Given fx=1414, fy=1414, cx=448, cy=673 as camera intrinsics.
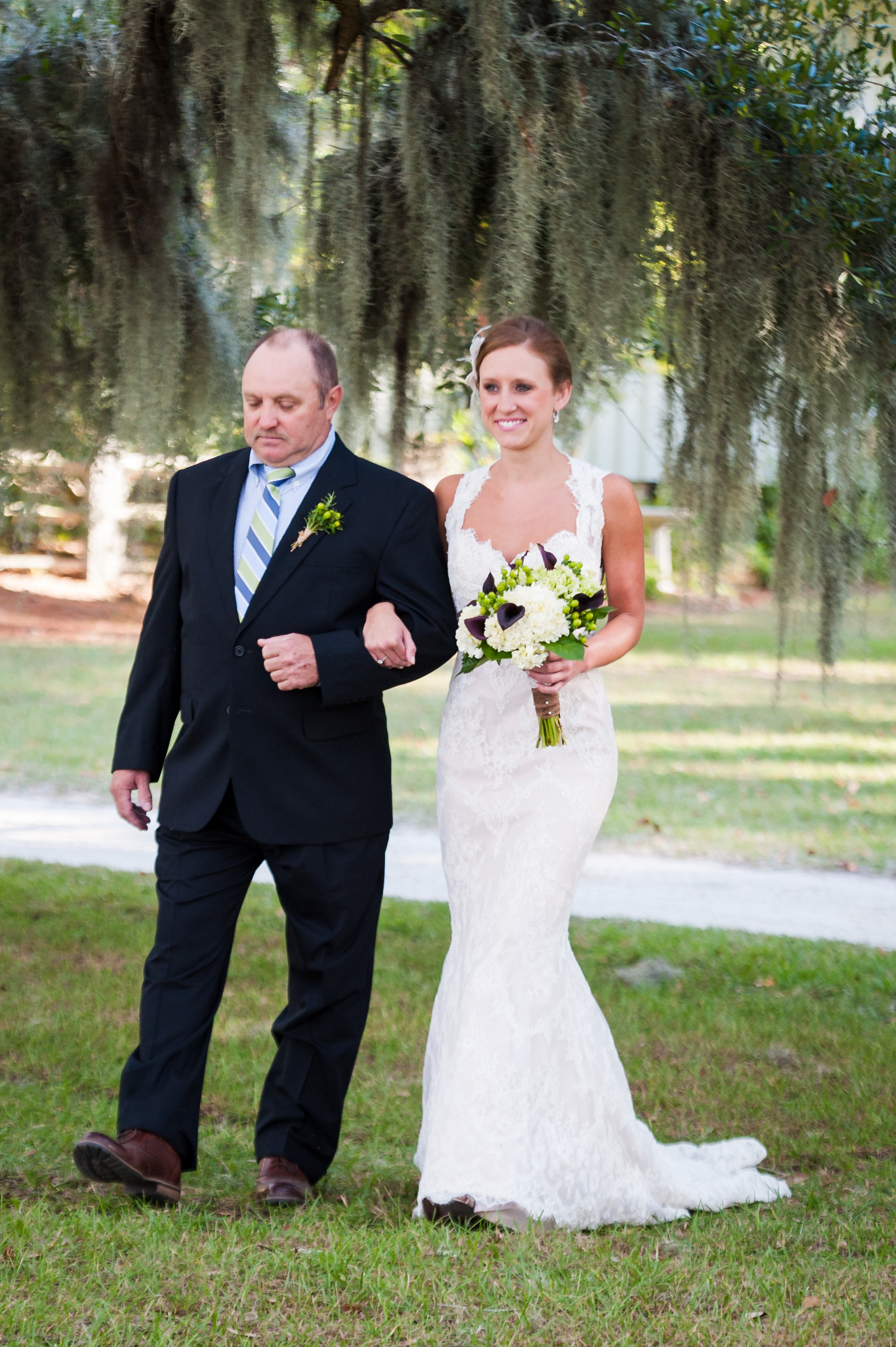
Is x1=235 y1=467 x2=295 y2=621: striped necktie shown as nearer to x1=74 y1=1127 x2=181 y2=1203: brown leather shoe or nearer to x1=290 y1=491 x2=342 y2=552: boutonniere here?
x1=290 y1=491 x2=342 y2=552: boutonniere

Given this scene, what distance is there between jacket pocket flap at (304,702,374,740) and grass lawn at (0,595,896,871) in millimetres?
1919

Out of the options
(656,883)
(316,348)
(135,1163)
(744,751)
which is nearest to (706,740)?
(744,751)

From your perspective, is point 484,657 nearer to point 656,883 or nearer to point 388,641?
point 388,641

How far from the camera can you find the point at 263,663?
3.11m

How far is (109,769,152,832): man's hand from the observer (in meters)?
3.25

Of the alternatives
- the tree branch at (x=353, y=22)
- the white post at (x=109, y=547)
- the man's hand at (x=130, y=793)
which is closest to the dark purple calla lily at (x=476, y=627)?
the man's hand at (x=130, y=793)

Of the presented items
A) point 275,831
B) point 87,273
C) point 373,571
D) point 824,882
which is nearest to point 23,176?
point 87,273

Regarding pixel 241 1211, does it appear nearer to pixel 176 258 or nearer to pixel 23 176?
pixel 176 258

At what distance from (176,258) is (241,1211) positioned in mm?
3164

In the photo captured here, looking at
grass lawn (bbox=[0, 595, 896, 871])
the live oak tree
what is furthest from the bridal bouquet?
grass lawn (bbox=[0, 595, 896, 871])

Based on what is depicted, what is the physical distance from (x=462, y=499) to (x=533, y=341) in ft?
1.42

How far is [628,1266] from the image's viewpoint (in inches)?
107

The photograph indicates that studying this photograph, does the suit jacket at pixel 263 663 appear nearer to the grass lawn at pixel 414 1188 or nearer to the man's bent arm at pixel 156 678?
the man's bent arm at pixel 156 678

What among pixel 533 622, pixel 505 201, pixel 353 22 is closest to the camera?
pixel 533 622
